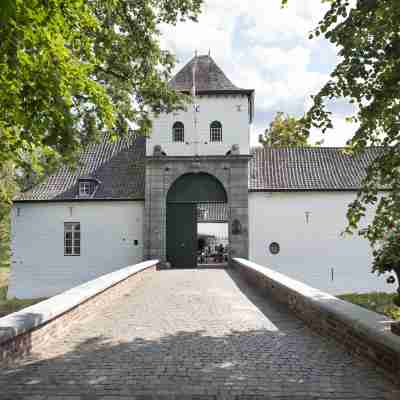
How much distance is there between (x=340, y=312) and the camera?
19.3 ft

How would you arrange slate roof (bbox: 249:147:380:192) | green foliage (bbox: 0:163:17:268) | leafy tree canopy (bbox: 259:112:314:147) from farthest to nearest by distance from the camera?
leafy tree canopy (bbox: 259:112:314:147), slate roof (bbox: 249:147:380:192), green foliage (bbox: 0:163:17:268)

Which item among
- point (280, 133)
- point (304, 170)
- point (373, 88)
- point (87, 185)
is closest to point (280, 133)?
point (280, 133)

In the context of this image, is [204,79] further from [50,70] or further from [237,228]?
[50,70]

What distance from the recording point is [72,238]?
70.2 feet

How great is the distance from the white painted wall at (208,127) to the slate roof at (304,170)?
5.11 ft

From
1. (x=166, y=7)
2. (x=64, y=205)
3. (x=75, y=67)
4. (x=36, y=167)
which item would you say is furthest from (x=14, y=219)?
(x=75, y=67)

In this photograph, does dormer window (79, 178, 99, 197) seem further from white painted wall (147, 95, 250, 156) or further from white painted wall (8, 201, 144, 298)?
white painted wall (147, 95, 250, 156)

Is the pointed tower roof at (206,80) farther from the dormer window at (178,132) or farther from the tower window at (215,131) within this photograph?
the dormer window at (178,132)

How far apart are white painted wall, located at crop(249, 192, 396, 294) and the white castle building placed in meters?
0.04

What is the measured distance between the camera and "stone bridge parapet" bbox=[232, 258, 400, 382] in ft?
15.0

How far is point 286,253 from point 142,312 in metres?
12.7

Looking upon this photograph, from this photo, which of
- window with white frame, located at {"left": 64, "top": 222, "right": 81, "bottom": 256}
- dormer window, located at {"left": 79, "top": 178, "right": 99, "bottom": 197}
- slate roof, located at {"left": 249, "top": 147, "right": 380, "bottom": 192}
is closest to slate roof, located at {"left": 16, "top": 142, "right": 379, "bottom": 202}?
slate roof, located at {"left": 249, "top": 147, "right": 380, "bottom": 192}

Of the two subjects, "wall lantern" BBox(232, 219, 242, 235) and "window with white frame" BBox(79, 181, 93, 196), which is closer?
"wall lantern" BBox(232, 219, 242, 235)

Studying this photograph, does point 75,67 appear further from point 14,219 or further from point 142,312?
point 14,219
